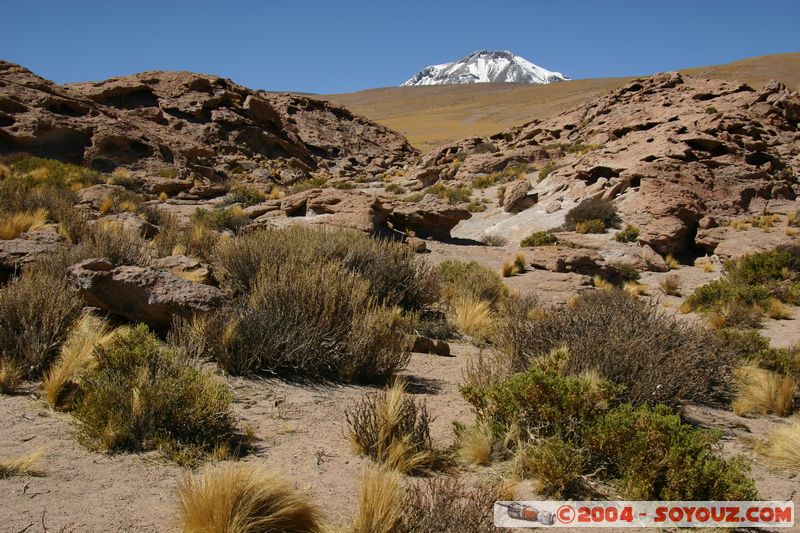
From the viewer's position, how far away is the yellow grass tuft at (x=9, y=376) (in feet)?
13.7

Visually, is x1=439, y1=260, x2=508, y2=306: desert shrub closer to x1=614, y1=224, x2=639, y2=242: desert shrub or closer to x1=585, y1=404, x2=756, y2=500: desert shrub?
x1=585, y1=404, x2=756, y2=500: desert shrub

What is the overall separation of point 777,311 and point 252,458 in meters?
10.6

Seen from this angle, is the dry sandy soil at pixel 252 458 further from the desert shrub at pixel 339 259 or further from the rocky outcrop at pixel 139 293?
the desert shrub at pixel 339 259

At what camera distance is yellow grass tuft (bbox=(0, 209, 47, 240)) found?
26.5ft

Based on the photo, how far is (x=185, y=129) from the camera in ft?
89.6

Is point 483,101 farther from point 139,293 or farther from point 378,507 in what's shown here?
point 378,507

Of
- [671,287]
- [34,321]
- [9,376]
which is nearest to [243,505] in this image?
[9,376]

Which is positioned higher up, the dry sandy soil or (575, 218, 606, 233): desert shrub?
(575, 218, 606, 233): desert shrub

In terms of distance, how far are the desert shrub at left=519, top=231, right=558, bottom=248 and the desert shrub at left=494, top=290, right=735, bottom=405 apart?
352 inches

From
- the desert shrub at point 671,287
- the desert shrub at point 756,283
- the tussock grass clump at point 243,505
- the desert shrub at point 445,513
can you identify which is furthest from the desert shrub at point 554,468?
the desert shrub at point 671,287

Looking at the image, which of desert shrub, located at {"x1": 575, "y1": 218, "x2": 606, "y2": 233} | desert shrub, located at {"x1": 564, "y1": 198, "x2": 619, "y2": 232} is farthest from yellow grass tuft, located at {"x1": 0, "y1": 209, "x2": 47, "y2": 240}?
desert shrub, located at {"x1": 564, "y1": 198, "x2": 619, "y2": 232}

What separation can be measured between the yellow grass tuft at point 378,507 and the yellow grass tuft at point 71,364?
2.49 meters

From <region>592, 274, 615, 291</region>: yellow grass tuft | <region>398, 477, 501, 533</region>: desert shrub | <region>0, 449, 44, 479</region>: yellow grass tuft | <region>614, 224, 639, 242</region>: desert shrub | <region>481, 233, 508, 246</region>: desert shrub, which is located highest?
<region>614, 224, 639, 242</region>: desert shrub

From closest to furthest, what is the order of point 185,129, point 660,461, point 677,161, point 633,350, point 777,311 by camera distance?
point 660,461, point 633,350, point 777,311, point 677,161, point 185,129
